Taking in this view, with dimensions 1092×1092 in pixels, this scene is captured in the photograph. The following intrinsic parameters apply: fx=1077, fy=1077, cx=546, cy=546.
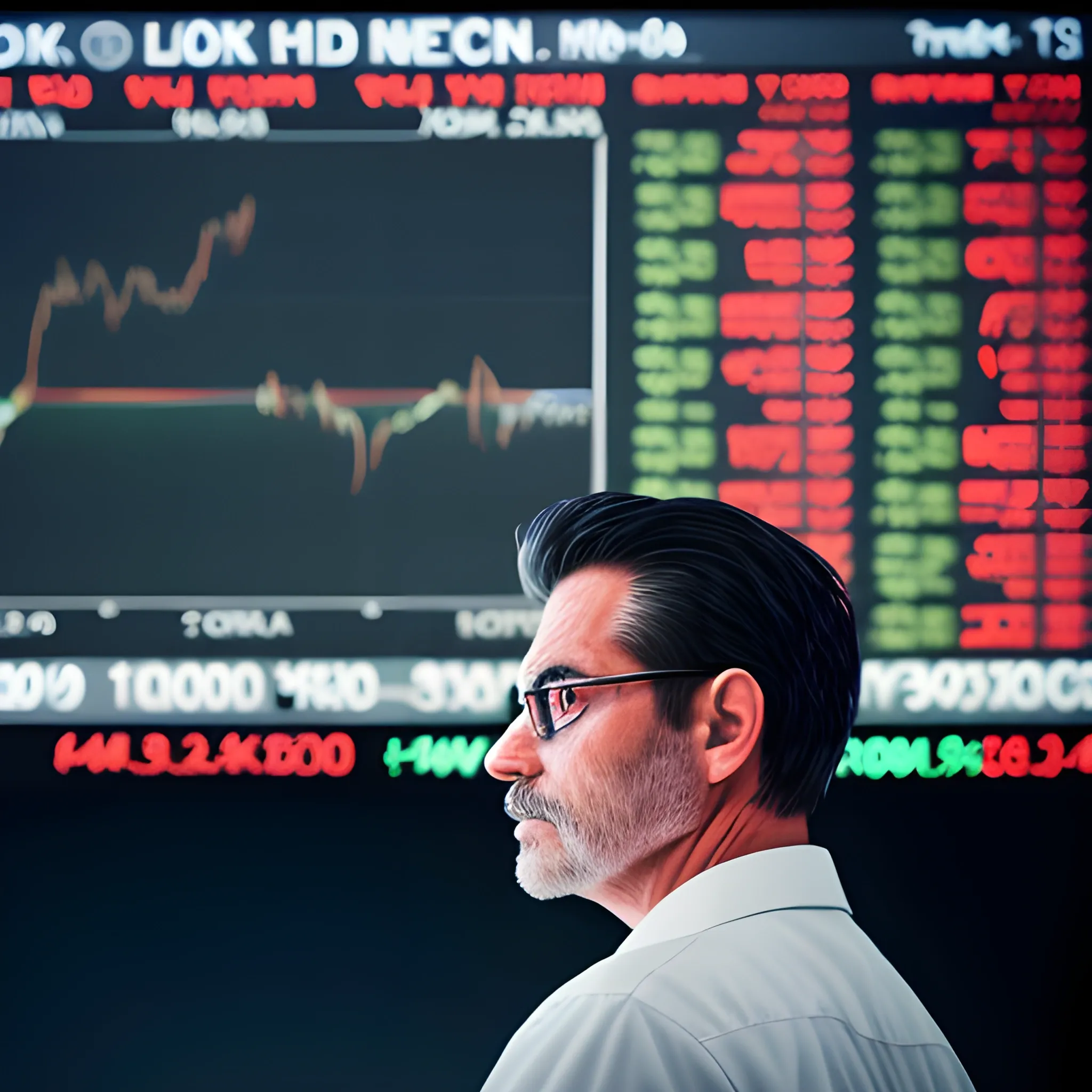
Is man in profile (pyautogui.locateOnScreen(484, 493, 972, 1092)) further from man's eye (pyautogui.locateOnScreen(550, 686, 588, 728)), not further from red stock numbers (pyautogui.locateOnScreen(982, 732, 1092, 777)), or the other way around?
red stock numbers (pyautogui.locateOnScreen(982, 732, 1092, 777))

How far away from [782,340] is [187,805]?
0.95 metres

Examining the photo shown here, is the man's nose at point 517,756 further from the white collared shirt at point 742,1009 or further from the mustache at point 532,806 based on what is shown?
the white collared shirt at point 742,1009

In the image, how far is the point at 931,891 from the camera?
1358 mm

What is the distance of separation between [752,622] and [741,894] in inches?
7.3

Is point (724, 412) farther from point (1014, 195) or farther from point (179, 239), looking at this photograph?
point (179, 239)

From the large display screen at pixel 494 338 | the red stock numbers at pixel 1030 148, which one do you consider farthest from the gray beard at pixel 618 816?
the red stock numbers at pixel 1030 148

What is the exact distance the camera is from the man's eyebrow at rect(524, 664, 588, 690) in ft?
2.65

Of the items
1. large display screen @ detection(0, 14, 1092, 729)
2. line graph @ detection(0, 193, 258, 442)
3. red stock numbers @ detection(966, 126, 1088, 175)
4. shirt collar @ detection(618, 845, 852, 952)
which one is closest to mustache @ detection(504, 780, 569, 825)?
shirt collar @ detection(618, 845, 852, 952)

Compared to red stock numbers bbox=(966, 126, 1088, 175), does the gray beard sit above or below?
below

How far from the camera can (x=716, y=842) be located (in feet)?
2.56

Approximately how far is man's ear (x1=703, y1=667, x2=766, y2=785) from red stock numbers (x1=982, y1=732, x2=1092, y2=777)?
2.36 feet

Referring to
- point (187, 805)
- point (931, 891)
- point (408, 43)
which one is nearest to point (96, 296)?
point (408, 43)

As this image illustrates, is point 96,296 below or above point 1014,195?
below

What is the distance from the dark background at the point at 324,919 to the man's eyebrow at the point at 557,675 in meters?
0.58
